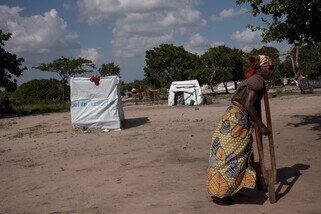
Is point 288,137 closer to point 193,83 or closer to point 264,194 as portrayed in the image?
point 264,194

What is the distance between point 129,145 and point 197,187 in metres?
5.26

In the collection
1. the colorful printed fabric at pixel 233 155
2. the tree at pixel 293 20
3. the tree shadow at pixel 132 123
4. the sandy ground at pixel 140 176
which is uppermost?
the tree at pixel 293 20

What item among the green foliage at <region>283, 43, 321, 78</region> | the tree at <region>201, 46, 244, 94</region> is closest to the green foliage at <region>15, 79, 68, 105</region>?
the tree at <region>201, 46, 244, 94</region>

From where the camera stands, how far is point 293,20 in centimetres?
993

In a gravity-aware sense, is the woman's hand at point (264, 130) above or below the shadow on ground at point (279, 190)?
above

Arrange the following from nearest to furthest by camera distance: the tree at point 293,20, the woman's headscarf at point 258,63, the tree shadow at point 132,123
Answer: the woman's headscarf at point 258,63
the tree at point 293,20
the tree shadow at point 132,123

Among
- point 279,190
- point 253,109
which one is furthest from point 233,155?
point 279,190

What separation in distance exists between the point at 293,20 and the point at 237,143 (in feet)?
20.2

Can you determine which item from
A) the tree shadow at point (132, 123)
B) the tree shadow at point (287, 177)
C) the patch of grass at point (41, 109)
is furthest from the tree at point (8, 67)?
the tree shadow at point (287, 177)

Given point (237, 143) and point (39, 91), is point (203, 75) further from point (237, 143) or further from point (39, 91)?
point (237, 143)

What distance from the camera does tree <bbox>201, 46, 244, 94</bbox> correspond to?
5048 cm

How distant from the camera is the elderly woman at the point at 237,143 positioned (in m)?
4.89

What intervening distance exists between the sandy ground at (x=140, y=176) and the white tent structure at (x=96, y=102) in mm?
2779

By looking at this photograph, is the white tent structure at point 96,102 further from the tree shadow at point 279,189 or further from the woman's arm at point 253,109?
the woman's arm at point 253,109
